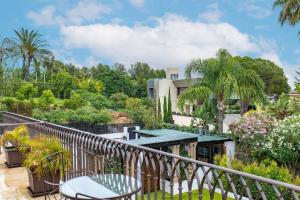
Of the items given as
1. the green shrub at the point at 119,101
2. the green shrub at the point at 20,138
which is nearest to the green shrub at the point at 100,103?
the green shrub at the point at 119,101

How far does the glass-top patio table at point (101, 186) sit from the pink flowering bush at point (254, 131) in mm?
12154

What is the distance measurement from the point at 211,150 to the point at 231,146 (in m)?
1.18

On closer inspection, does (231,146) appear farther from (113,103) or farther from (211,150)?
(113,103)

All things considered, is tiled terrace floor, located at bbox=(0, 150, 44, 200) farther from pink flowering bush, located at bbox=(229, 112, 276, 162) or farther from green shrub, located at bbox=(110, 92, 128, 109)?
green shrub, located at bbox=(110, 92, 128, 109)

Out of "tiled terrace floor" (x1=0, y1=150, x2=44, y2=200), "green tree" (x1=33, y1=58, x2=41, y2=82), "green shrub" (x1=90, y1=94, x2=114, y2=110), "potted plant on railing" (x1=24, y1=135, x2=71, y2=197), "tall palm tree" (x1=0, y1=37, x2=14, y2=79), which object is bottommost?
"tiled terrace floor" (x1=0, y1=150, x2=44, y2=200)

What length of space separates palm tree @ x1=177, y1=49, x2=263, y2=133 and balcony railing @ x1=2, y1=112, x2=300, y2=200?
1172cm

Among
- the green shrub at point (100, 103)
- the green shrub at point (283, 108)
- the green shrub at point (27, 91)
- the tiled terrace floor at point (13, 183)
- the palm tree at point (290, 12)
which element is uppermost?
the palm tree at point (290, 12)

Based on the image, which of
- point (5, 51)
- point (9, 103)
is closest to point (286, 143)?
point (5, 51)

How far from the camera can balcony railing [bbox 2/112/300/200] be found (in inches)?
64.4

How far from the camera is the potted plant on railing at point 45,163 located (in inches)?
148

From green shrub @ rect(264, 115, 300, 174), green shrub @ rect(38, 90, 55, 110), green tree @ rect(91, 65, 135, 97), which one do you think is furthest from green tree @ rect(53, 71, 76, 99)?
green shrub @ rect(264, 115, 300, 174)

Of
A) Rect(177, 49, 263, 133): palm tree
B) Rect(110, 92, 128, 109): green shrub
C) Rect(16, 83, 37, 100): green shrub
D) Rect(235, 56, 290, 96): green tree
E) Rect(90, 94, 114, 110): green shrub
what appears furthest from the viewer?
Rect(110, 92, 128, 109): green shrub

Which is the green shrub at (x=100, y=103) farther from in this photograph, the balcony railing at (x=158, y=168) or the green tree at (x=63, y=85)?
the balcony railing at (x=158, y=168)

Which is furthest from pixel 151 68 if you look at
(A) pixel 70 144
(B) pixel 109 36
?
(A) pixel 70 144
